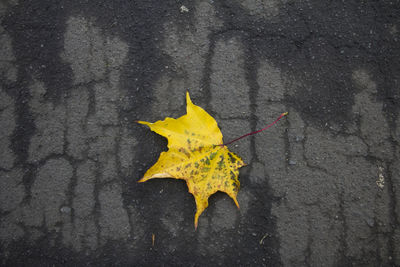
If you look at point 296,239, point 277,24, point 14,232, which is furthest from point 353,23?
point 14,232

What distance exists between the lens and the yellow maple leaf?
145 cm

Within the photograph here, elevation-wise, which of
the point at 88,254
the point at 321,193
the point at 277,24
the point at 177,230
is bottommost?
the point at 88,254

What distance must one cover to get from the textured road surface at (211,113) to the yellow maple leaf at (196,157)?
0.13m

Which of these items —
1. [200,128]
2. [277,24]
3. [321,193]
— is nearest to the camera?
[200,128]

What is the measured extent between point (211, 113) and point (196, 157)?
0.31 metres

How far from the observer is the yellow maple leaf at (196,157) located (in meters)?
1.45

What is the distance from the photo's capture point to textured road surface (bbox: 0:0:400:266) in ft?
5.06

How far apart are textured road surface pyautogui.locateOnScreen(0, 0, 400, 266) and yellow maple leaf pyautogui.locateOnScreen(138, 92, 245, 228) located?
13cm

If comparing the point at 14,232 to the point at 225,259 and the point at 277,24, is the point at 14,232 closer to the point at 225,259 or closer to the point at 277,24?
the point at 225,259

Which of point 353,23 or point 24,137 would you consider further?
point 353,23

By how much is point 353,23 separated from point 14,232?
90.3 inches

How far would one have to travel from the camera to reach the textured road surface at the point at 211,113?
1543 millimetres

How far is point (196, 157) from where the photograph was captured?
145 centimetres

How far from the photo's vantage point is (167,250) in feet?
5.00
